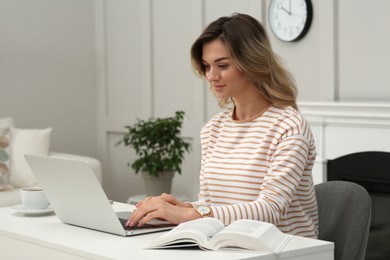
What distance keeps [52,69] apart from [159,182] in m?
1.35

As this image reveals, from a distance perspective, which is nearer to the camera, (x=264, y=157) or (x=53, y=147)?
(x=264, y=157)

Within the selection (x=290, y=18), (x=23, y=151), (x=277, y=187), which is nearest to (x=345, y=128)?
(x=290, y=18)

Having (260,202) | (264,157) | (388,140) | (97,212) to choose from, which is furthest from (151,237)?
(388,140)

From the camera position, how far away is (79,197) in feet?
6.40

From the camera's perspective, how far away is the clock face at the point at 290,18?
403 cm

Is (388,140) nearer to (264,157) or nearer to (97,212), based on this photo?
(264,157)

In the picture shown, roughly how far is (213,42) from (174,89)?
288cm

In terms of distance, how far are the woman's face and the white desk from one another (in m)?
0.55

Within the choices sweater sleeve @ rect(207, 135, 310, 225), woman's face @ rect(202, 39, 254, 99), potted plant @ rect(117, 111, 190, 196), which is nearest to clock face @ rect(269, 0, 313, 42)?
potted plant @ rect(117, 111, 190, 196)

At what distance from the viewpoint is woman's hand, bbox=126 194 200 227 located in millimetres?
1937

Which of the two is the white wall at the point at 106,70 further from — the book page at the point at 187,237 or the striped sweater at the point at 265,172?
the book page at the point at 187,237

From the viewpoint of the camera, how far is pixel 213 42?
89.4 inches

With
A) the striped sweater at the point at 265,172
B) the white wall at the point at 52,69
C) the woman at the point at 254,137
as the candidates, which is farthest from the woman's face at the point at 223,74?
the white wall at the point at 52,69

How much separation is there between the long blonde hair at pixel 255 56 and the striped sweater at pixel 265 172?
0.06 metres
